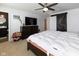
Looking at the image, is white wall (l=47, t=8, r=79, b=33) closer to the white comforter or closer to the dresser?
the white comforter

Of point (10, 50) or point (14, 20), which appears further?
point (10, 50)

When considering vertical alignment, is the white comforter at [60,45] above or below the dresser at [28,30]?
below

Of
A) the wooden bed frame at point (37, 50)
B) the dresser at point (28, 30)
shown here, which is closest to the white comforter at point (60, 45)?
the wooden bed frame at point (37, 50)

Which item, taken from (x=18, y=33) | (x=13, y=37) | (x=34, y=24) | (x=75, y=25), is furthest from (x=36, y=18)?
(x=75, y=25)

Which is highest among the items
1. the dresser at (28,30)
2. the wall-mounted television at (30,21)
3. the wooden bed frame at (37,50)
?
the wall-mounted television at (30,21)

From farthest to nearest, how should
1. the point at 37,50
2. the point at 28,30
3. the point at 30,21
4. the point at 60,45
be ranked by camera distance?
1. the point at 37,50
2. the point at 28,30
3. the point at 30,21
4. the point at 60,45

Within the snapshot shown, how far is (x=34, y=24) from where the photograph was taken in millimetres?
1398

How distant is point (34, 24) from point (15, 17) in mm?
355

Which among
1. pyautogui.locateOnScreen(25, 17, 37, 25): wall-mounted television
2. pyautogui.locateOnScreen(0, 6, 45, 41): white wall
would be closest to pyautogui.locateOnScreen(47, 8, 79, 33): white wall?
pyautogui.locateOnScreen(0, 6, 45, 41): white wall

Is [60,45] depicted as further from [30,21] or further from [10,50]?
[10,50]

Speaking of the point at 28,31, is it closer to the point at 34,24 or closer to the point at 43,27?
the point at 34,24

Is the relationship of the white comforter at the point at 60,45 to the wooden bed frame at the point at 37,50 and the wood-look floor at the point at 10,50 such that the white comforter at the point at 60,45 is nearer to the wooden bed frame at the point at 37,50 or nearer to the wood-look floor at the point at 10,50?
the wooden bed frame at the point at 37,50

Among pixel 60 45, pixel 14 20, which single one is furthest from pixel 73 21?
pixel 14 20

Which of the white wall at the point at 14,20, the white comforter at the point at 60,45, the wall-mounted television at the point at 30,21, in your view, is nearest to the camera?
the white comforter at the point at 60,45
